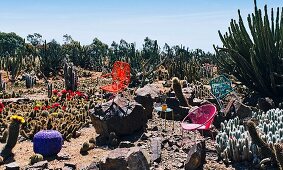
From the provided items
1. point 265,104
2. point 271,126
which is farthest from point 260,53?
point 271,126

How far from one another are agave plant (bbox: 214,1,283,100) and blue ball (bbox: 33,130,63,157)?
5.08 m

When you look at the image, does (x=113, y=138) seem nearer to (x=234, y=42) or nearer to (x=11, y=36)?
(x=234, y=42)

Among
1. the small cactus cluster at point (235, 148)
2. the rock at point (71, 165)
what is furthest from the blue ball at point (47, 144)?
the small cactus cluster at point (235, 148)

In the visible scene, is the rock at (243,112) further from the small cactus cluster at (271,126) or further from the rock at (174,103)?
the rock at (174,103)

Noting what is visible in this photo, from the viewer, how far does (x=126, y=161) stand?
5402mm

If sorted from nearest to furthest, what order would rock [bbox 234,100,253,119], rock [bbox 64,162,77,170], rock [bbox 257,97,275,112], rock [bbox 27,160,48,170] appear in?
rock [bbox 27,160,48,170], rock [bbox 64,162,77,170], rock [bbox 234,100,253,119], rock [bbox 257,97,275,112]

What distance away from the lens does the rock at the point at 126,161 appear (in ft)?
17.8

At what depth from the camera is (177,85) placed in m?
9.51

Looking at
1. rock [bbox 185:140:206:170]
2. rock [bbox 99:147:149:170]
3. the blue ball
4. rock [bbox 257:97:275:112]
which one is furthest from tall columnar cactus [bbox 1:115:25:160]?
rock [bbox 257:97:275:112]

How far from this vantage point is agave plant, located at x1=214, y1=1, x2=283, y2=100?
9.69 meters

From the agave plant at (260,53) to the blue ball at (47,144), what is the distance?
5084mm

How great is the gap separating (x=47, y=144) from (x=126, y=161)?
7.17ft

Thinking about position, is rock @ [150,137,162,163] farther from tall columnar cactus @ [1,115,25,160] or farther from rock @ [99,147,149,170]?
tall columnar cactus @ [1,115,25,160]

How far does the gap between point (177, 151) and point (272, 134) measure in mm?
1647
